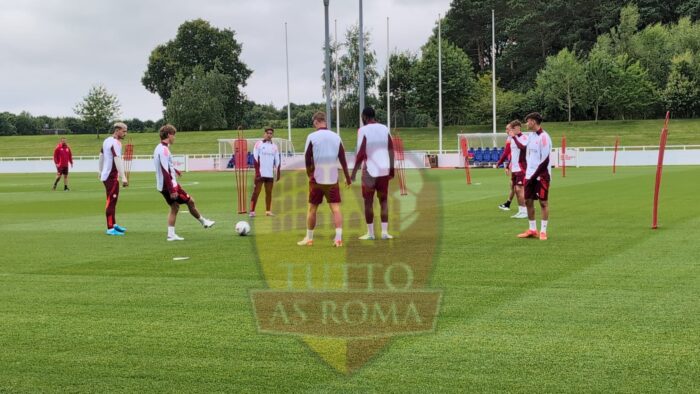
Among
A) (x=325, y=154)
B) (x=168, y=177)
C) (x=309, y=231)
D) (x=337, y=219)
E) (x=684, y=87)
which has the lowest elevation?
(x=309, y=231)

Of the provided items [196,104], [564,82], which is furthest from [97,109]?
[564,82]

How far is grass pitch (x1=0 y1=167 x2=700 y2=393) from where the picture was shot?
4992 mm

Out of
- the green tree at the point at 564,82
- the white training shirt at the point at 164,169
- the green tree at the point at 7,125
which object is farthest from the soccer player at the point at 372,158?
the green tree at the point at 7,125

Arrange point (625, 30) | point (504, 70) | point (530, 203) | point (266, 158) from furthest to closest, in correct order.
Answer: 1. point (504, 70)
2. point (625, 30)
3. point (266, 158)
4. point (530, 203)

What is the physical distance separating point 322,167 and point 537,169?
234 inches

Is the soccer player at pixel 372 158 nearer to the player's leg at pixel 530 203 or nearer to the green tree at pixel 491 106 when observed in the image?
the player's leg at pixel 530 203

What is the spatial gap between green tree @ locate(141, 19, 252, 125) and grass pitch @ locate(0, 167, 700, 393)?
310ft

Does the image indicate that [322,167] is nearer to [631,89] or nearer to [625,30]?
[631,89]

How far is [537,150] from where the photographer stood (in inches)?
476

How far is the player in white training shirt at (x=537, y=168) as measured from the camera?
1202 centimetres

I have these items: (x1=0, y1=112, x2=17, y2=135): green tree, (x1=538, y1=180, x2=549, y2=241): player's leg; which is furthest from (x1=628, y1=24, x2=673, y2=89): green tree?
(x1=0, y1=112, x2=17, y2=135): green tree

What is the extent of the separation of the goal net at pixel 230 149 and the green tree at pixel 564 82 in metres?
34.9

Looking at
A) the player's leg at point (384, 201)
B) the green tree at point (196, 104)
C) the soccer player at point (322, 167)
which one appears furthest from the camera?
the green tree at point (196, 104)

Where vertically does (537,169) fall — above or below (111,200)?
above
